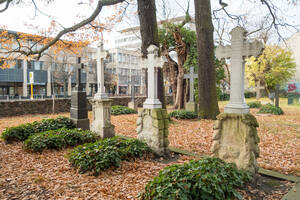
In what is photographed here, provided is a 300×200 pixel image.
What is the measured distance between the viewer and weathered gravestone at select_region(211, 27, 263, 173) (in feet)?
12.0

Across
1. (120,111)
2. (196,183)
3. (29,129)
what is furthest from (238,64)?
(120,111)

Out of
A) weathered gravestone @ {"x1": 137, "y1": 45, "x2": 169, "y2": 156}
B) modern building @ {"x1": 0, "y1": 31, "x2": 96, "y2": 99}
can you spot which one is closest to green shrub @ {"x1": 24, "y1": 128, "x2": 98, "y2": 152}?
weathered gravestone @ {"x1": 137, "y1": 45, "x2": 169, "y2": 156}

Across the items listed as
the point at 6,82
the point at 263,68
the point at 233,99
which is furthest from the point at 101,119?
the point at 6,82

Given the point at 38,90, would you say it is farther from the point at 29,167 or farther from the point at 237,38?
the point at 237,38

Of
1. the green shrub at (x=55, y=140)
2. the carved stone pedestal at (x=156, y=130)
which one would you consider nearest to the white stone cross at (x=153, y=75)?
the carved stone pedestal at (x=156, y=130)

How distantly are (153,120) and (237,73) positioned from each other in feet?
7.41

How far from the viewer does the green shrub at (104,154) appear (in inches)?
165

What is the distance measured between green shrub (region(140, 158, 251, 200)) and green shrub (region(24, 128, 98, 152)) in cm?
373

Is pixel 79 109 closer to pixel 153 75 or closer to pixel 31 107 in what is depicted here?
pixel 153 75

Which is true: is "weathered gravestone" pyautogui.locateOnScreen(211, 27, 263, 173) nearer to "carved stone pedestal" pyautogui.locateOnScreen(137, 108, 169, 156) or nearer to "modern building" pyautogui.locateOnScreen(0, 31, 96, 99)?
"carved stone pedestal" pyautogui.locateOnScreen(137, 108, 169, 156)

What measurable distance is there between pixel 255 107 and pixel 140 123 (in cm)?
1522

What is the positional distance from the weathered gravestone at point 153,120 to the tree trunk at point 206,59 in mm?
4896

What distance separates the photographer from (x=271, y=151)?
5676 millimetres

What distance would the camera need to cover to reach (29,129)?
7.12m
